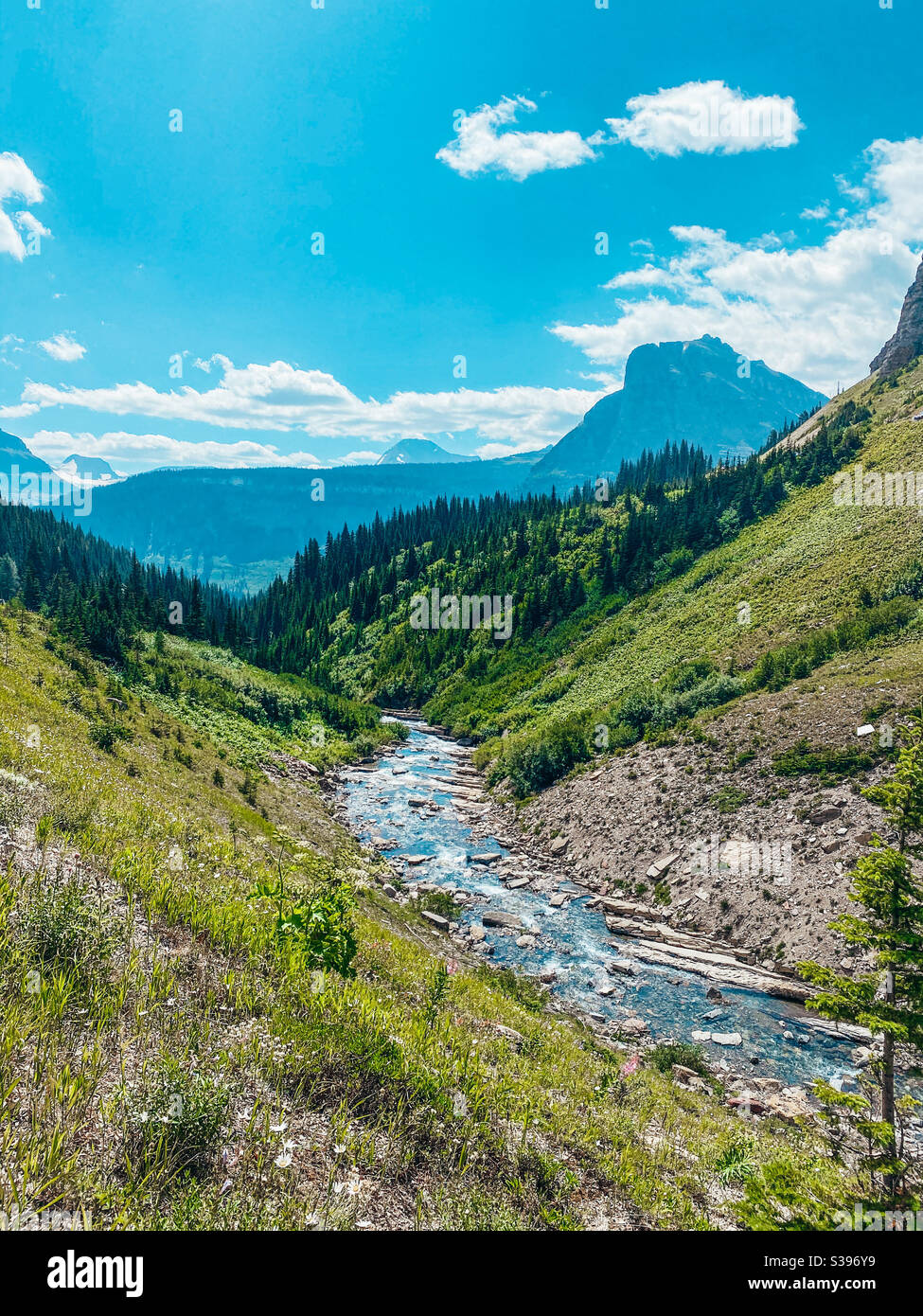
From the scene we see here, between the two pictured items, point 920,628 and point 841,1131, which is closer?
point 841,1131

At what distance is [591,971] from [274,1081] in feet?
57.0

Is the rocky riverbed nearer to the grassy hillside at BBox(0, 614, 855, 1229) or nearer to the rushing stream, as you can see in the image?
the rushing stream

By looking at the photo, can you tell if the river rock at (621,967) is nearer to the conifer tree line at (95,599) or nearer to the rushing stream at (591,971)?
the rushing stream at (591,971)

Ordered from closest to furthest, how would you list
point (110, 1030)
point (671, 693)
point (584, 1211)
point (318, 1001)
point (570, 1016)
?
point (110, 1030) → point (584, 1211) → point (318, 1001) → point (570, 1016) → point (671, 693)

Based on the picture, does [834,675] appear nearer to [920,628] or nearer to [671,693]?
[920,628]

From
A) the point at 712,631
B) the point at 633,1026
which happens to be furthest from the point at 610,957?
the point at 712,631

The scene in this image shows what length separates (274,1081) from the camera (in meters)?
5.66

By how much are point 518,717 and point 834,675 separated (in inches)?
1247

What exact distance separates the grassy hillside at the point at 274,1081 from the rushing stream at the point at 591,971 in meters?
4.79

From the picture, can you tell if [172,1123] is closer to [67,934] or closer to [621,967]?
[67,934]

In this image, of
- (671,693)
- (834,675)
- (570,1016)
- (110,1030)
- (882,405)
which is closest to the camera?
(110,1030)

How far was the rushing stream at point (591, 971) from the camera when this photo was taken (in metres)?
16.0
